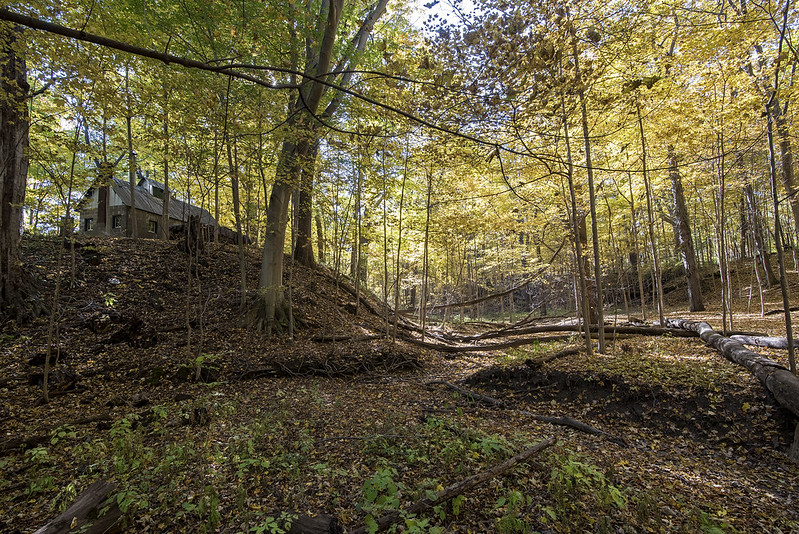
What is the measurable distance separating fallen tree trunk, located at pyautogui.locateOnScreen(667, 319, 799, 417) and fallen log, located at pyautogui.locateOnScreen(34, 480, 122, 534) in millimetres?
6560

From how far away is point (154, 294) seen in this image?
8.31 metres

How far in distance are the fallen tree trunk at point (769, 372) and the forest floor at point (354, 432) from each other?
160mm

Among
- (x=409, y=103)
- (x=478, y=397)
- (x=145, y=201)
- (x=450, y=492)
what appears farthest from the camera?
(x=145, y=201)

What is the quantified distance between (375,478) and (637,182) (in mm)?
11449

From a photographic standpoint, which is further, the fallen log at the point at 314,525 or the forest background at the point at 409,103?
the forest background at the point at 409,103

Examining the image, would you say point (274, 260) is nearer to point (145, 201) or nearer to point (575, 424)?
point (575, 424)

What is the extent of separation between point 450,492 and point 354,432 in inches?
72.2

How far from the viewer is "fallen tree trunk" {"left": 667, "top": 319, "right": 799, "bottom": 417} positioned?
3.93 metres

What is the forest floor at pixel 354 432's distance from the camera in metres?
2.73

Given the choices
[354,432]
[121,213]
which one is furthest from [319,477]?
[121,213]

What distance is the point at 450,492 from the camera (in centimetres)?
272

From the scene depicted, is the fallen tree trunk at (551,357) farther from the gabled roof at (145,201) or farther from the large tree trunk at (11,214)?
the gabled roof at (145,201)

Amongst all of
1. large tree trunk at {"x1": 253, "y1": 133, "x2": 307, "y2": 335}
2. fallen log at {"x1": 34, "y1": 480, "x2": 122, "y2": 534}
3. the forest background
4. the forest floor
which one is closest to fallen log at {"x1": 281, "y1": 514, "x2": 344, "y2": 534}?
the forest floor

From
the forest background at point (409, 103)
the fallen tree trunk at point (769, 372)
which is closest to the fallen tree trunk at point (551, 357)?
the forest background at point (409, 103)
